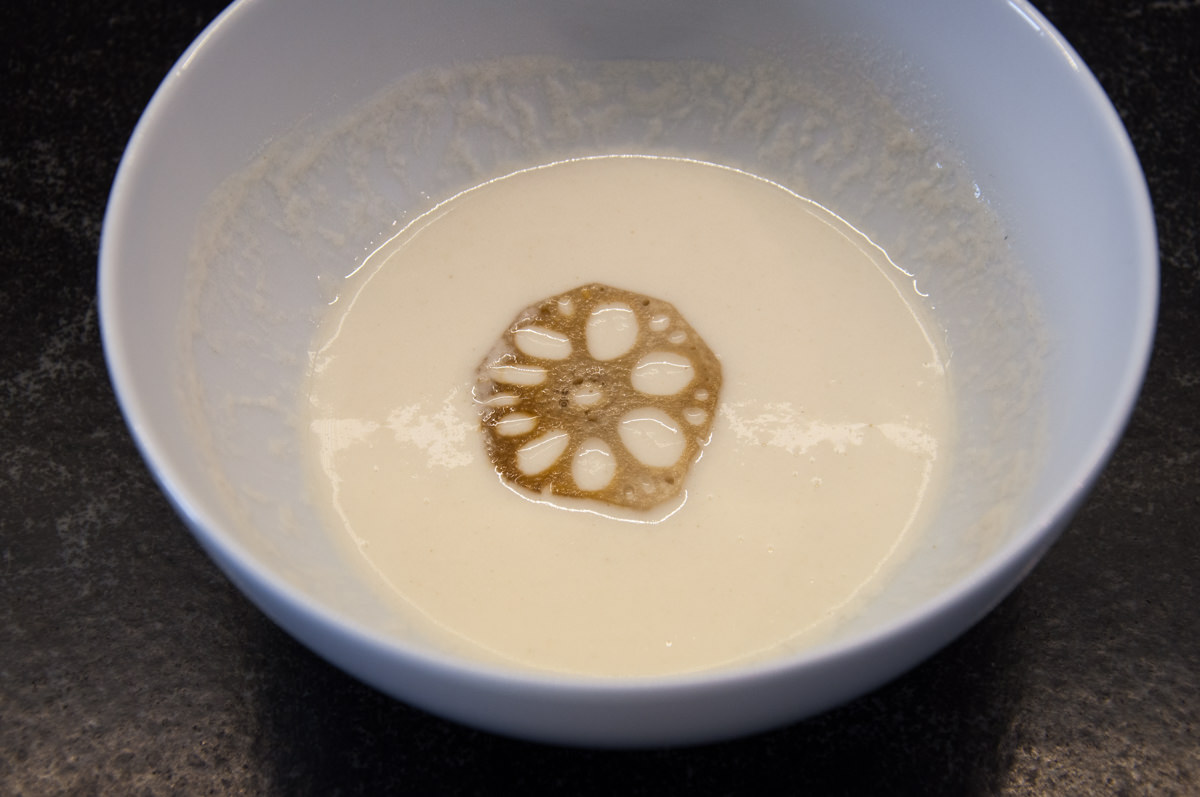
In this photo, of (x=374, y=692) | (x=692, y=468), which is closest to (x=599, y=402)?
(x=692, y=468)

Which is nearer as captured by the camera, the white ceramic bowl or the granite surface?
the white ceramic bowl

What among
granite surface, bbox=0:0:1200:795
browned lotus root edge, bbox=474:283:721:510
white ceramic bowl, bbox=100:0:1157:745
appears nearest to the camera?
white ceramic bowl, bbox=100:0:1157:745

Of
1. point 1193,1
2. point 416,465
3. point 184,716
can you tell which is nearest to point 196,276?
point 416,465

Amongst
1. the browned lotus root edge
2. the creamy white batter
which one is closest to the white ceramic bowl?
the creamy white batter

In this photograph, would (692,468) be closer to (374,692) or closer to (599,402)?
(599,402)

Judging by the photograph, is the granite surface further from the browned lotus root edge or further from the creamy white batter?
the browned lotus root edge

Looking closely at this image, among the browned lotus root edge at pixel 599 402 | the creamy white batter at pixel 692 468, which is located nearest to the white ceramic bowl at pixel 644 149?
the creamy white batter at pixel 692 468
